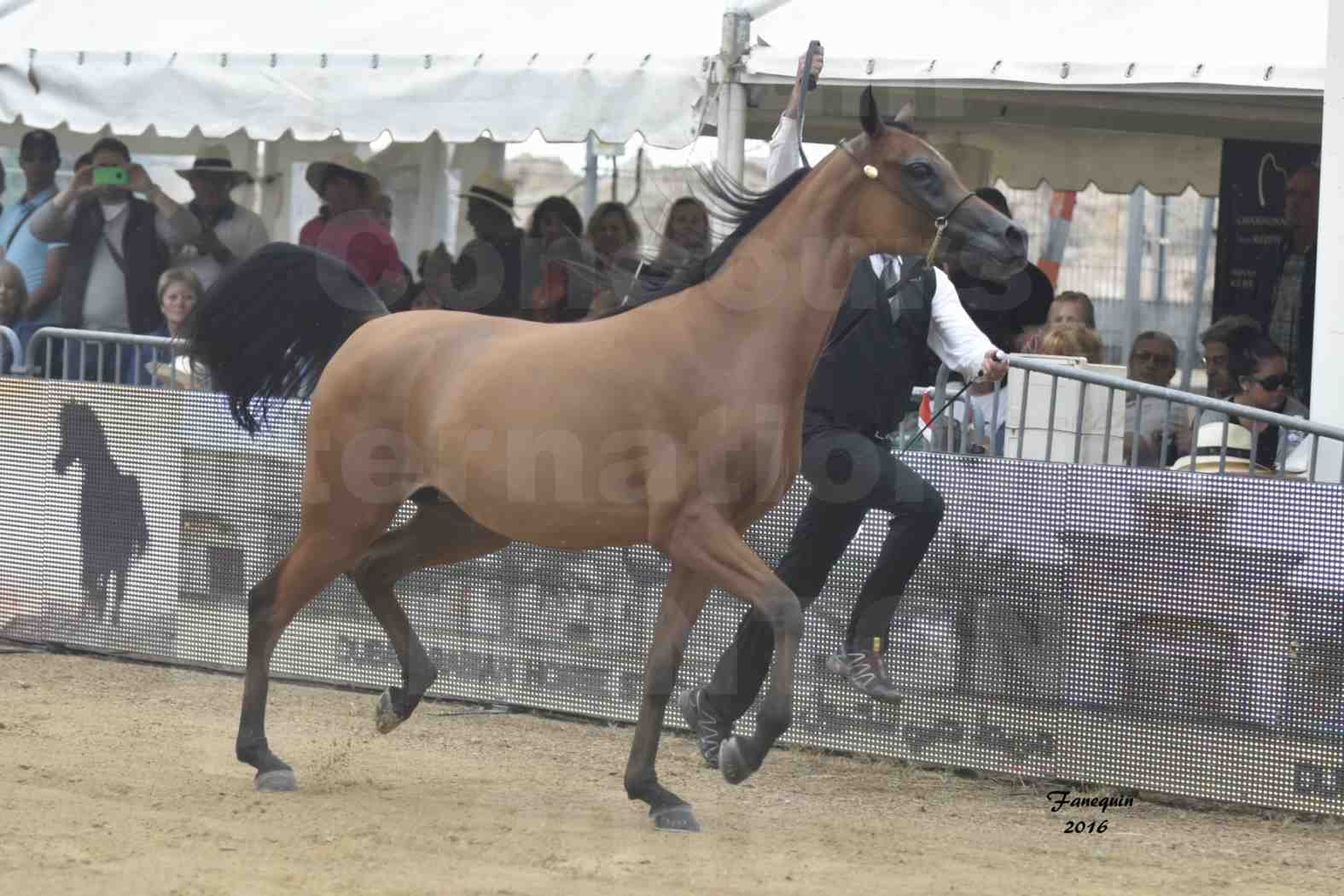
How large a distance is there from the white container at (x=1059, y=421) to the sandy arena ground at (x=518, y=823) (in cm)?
118

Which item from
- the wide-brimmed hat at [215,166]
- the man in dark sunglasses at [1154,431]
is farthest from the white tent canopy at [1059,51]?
the wide-brimmed hat at [215,166]

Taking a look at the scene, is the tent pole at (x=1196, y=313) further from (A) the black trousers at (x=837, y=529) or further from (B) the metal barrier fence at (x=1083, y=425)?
(A) the black trousers at (x=837, y=529)

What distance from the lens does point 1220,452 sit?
600cm

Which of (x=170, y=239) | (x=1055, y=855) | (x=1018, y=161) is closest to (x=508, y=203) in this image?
(x=170, y=239)

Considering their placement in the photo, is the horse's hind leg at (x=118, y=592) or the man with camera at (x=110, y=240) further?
the man with camera at (x=110, y=240)

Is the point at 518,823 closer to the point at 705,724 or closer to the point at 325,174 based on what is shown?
the point at 705,724

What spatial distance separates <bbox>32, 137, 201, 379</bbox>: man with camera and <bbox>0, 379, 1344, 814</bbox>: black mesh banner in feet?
7.32

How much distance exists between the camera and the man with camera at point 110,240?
9969 millimetres

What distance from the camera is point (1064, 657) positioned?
5934 mm

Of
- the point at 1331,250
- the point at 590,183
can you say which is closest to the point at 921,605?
the point at 1331,250

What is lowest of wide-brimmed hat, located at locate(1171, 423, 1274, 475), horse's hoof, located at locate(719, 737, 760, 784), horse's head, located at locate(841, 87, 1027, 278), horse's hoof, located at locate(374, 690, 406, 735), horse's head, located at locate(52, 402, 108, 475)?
horse's hoof, located at locate(374, 690, 406, 735)

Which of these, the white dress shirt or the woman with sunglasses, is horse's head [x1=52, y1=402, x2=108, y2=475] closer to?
the white dress shirt

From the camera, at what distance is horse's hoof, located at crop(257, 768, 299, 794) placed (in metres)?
5.54

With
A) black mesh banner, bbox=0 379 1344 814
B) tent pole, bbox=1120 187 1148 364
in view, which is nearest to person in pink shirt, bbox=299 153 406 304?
black mesh banner, bbox=0 379 1344 814
